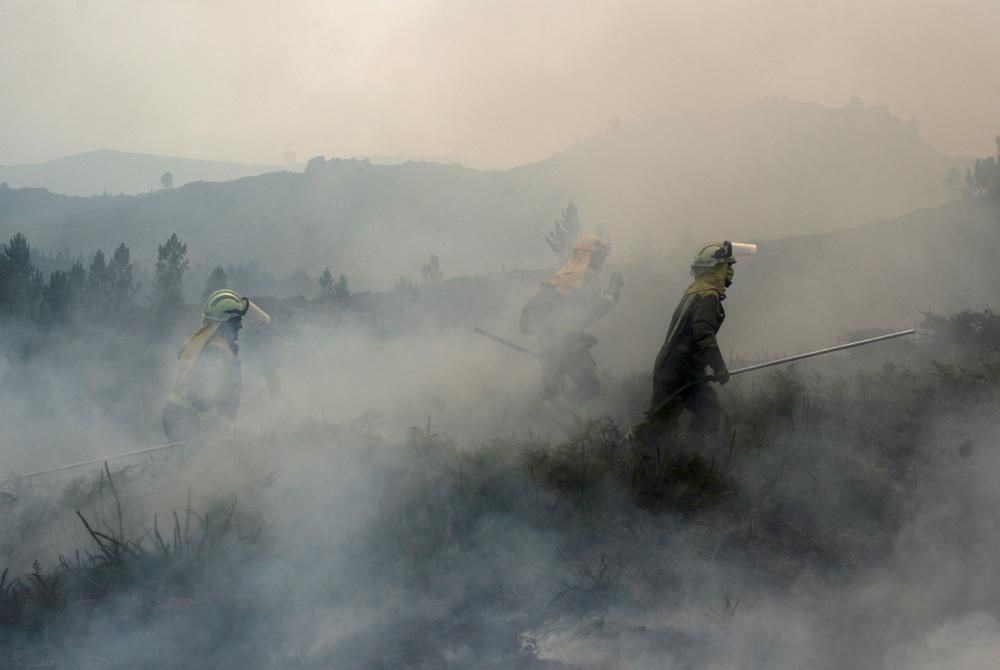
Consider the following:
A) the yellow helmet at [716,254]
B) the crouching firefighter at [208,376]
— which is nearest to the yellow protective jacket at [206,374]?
the crouching firefighter at [208,376]

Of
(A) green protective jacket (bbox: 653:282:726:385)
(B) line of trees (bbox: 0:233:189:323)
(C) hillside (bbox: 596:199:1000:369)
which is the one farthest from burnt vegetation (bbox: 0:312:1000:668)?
(B) line of trees (bbox: 0:233:189:323)

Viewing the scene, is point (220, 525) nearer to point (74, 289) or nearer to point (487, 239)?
point (74, 289)

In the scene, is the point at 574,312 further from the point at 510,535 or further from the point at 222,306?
the point at 222,306

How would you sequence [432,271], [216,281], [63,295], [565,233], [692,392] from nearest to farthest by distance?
[692,392] < [63,295] < [565,233] < [216,281] < [432,271]

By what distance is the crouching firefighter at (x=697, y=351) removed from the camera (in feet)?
16.9

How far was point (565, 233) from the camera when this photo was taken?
11016 mm

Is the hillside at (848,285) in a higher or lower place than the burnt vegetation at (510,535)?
higher

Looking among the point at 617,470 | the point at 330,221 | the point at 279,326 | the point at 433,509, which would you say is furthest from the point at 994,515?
the point at 330,221

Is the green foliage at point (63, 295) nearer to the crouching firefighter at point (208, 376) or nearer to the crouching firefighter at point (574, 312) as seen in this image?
the crouching firefighter at point (208, 376)

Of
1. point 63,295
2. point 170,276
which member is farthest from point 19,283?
point 170,276

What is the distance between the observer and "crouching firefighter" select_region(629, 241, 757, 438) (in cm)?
514

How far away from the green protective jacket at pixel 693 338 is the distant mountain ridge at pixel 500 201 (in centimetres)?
585

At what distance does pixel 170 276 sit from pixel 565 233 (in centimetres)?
543

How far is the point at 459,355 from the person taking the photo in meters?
10.3
